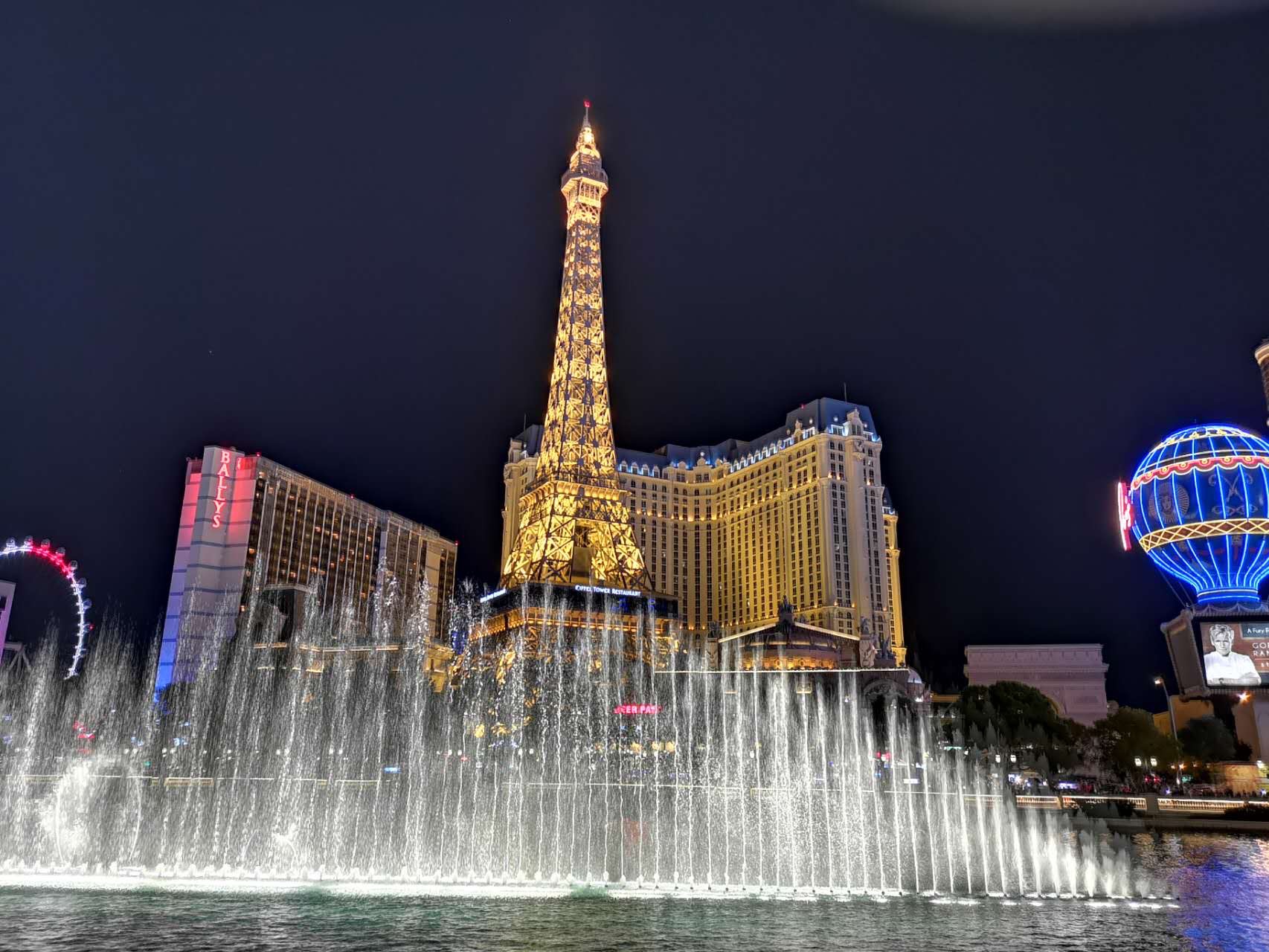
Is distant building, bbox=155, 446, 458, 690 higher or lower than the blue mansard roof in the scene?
lower

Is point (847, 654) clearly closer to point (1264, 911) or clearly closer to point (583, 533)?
point (583, 533)

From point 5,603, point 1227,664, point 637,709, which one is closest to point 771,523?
point 637,709

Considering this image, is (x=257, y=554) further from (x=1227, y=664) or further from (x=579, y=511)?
(x=1227, y=664)

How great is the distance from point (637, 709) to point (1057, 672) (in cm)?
6449

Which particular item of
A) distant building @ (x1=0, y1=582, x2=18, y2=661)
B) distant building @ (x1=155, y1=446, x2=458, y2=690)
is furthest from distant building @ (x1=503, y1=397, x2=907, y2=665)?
distant building @ (x1=0, y1=582, x2=18, y2=661)

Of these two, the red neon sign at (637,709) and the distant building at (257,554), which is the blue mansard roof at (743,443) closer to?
the distant building at (257,554)

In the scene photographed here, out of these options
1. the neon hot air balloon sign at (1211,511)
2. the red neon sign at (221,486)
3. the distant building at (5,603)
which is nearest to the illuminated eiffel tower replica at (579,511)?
the red neon sign at (221,486)

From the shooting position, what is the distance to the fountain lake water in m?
18.9

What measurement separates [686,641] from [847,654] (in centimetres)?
1611

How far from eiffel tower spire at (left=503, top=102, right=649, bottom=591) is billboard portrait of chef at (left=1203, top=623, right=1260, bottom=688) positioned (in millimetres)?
38107

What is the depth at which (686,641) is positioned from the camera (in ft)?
260

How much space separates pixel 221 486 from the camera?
89.9m

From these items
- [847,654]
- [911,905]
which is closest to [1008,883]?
[911,905]

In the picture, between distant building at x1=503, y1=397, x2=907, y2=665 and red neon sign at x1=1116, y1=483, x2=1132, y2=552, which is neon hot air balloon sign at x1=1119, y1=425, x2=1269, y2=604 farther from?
distant building at x1=503, y1=397, x2=907, y2=665
